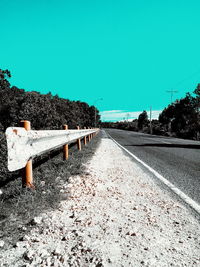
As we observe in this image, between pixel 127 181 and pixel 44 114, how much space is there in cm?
3381

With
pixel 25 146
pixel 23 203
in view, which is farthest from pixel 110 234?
pixel 25 146

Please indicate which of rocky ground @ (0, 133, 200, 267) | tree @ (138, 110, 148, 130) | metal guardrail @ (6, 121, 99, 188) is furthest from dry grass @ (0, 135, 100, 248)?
tree @ (138, 110, 148, 130)

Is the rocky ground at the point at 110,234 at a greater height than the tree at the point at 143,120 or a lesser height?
lesser

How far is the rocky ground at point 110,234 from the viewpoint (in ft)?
6.31

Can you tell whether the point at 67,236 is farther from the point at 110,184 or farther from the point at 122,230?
the point at 110,184

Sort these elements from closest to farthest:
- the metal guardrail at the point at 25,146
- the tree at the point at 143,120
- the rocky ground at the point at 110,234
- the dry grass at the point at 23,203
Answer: the rocky ground at the point at 110,234 → the dry grass at the point at 23,203 → the metal guardrail at the point at 25,146 → the tree at the point at 143,120

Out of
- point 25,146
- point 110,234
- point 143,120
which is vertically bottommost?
point 110,234

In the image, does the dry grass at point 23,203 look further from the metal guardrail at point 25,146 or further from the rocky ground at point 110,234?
the metal guardrail at point 25,146

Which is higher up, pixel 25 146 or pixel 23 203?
pixel 25 146

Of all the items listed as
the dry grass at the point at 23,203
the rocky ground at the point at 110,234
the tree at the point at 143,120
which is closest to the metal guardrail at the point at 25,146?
the dry grass at the point at 23,203

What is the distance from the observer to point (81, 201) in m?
3.35

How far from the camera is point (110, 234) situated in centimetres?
235

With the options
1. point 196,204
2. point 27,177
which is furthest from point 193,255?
point 27,177

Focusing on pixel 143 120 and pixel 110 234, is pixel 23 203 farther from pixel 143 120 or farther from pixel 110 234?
pixel 143 120
